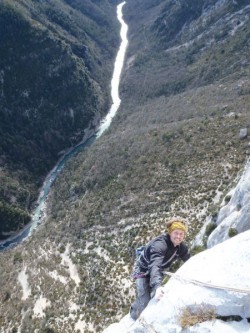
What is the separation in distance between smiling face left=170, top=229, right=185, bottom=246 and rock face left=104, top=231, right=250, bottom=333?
35.3 inches

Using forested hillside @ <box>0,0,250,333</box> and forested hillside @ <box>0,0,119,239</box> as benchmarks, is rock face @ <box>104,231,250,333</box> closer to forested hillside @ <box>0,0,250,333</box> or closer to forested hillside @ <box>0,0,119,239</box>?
forested hillside @ <box>0,0,250,333</box>

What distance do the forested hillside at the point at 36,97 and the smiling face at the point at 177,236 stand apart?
Answer: 9128 cm

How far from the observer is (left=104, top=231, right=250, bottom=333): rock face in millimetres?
11570

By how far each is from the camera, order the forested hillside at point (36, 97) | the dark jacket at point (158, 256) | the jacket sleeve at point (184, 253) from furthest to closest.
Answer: the forested hillside at point (36, 97), the jacket sleeve at point (184, 253), the dark jacket at point (158, 256)

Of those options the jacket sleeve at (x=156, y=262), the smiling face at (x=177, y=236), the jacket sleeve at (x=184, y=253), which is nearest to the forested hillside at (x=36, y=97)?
the jacket sleeve at (x=184, y=253)

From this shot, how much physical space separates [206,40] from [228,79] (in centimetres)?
3716

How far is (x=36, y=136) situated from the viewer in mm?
125688

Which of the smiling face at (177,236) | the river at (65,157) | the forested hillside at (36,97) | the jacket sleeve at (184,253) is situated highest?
the smiling face at (177,236)

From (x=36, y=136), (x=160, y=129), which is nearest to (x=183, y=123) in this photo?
(x=160, y=129)

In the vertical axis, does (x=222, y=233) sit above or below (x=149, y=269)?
below

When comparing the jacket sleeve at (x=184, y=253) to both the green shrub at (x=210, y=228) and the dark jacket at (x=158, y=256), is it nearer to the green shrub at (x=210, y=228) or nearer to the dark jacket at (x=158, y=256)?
the dark jacket at (x=158, y=256)

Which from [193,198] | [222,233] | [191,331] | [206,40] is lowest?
[206,40]

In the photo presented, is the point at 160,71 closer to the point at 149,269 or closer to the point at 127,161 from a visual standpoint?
the point at 127,161

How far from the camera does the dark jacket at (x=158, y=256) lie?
536 inches
